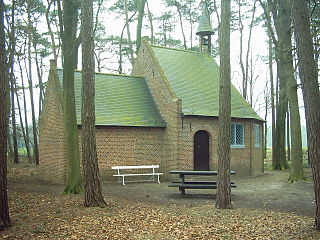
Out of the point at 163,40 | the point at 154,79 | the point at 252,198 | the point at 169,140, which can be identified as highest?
the point at 163,40

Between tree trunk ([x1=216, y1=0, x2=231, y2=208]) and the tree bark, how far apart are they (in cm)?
364

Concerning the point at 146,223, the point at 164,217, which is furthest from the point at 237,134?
the point at 146,223

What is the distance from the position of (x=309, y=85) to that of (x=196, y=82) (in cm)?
1603

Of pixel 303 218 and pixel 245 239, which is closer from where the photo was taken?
pixel 245 239

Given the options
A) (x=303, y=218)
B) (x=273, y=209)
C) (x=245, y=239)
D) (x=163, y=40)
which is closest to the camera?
(x=245, y=239)

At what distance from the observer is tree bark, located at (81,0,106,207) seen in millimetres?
10539

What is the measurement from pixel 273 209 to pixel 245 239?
14.7 ft

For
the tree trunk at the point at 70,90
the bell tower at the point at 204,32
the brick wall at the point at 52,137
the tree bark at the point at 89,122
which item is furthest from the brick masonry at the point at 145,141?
the tree bark at the point at 89,122

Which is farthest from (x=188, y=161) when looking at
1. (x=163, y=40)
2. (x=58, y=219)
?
(x=163, y=40)

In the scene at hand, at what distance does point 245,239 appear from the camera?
738 centimetres

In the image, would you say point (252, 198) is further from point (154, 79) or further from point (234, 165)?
point (154, 79)

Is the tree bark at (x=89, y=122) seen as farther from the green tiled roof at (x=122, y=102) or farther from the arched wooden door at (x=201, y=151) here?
the arched wooden door at (x=201, y=151)

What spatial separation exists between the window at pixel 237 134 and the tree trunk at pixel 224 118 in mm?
11904

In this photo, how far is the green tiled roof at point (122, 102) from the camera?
797 inches
